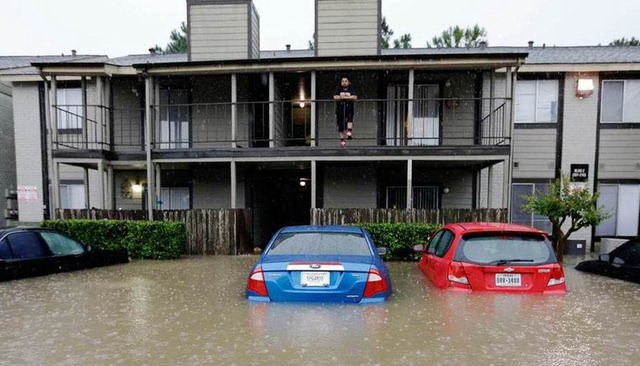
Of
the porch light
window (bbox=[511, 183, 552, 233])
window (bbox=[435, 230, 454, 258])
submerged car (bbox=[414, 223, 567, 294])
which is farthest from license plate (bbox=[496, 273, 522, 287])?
the porch light

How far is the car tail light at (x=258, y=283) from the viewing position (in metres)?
4.40

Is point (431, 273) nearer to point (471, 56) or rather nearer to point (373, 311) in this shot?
point (373, 311)

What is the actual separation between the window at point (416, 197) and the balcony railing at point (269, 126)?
1.55 metres

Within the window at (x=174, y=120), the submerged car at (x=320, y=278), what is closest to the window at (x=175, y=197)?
the window at (x=174, y=120)

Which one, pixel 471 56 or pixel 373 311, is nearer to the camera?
pixel 373 311

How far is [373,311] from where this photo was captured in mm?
4445

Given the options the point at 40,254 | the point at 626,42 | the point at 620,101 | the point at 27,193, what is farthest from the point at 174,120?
the point at 626,42

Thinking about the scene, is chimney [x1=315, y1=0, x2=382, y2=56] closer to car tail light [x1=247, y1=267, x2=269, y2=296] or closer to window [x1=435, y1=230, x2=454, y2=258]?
window [x1=435, y1=230, x2=454, y2=258]

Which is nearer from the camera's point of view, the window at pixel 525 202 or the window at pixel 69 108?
the window at pixel 525 202

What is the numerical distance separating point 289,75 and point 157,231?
22.0 ft

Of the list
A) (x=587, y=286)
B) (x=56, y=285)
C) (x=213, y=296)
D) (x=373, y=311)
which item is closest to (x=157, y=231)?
(x=56, y=285)

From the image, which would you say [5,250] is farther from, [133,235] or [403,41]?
[403,41]

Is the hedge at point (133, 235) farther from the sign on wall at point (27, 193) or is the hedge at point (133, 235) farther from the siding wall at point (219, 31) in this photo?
the siding wall at point (219, 31)

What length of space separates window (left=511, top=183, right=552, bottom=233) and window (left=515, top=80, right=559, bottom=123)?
7.01 feet
